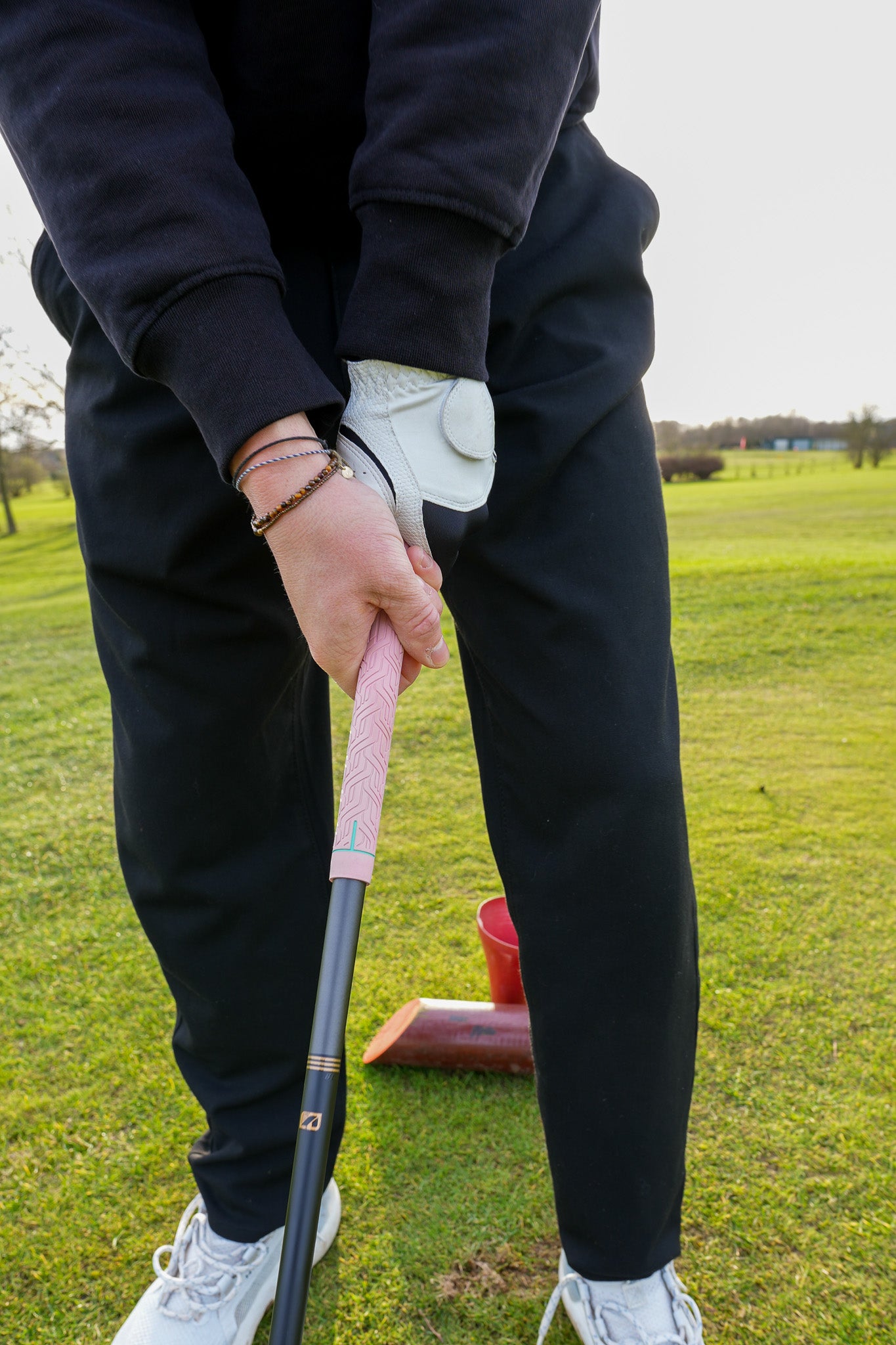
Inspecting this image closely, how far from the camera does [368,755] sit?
3.06 feet

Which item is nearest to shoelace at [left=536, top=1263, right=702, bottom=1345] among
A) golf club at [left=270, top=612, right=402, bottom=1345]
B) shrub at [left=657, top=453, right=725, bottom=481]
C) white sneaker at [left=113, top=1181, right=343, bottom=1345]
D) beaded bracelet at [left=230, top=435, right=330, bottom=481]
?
white sneaker at [left=113, top=1181, right=343, bottom=1345]

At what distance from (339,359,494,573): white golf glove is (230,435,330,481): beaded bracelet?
0.07 meters

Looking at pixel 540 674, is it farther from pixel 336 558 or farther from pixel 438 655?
pixel 336 558

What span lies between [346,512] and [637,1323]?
1179mm

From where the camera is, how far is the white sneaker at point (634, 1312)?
4.04 feet

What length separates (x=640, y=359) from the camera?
1171 millimetres

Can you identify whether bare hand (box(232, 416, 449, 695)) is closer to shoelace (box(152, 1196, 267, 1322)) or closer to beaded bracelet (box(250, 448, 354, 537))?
beaded bracelet (box(250, 448, 354, 537))

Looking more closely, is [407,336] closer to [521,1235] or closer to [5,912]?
[521,1235]

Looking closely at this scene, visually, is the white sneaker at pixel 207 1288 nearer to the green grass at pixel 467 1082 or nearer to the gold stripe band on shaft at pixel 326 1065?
the green grass at pixel 467 1082

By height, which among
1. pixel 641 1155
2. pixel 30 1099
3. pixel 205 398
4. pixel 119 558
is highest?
pixel 205 398

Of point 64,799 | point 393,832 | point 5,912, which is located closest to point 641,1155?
point 393,832

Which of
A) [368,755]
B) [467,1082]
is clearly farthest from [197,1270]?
[368,755]

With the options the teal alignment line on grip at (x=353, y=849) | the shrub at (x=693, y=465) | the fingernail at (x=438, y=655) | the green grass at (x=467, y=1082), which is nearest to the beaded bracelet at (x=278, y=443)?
the fingernail at (x=438, y=655)

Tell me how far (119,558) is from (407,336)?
50cm
